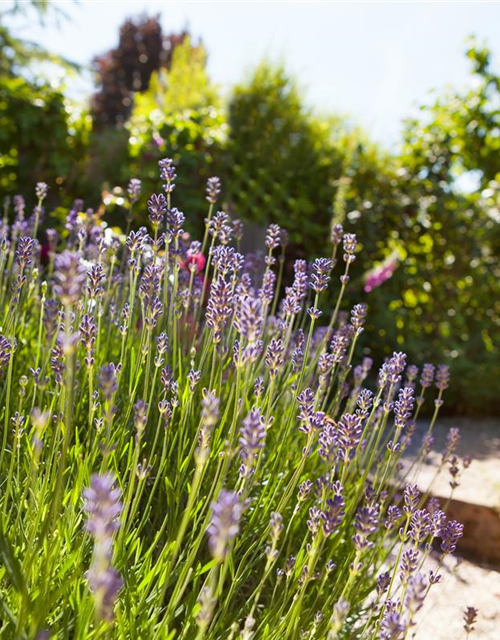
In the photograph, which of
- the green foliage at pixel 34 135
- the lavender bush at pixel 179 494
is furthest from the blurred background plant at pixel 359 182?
the lavender bush at pixel 179 494

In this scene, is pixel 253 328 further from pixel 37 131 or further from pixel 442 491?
pixel 37 131

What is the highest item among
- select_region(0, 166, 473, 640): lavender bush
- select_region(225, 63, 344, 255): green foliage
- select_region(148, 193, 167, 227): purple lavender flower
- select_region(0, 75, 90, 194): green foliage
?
select_region(225, 63, 344, 255): green foliage

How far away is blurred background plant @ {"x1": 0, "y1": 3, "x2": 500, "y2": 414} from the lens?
5758mm

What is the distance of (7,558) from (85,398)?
0.93 meters

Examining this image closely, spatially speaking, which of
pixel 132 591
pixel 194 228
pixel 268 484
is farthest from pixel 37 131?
pixel 132 591

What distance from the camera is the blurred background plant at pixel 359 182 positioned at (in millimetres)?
5758

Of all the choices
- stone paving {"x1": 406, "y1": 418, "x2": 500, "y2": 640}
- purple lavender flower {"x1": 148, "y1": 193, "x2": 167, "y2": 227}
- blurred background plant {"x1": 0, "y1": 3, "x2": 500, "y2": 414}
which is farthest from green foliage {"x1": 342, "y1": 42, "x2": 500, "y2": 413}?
purple lavender flower {"x1": 148, "y1": 193, "x2": 167, "y2": 227}

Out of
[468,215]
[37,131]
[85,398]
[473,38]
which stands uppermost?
[473,38]

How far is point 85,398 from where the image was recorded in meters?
1.95

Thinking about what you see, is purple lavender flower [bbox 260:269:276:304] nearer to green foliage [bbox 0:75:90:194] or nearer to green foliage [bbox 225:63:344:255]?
green foliage [bbox 225:63:344:255]

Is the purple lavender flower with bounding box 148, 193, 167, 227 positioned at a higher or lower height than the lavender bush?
higher

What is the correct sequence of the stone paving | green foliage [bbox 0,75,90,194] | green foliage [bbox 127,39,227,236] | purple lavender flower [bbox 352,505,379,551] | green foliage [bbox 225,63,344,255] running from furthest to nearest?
green foliage [bbox 225,63,344,255], green foliage [bbox 0,75,90,194], green foliage [bbox 127,39,227,236], the stone paving, purple lavender flower [bbox 352,505,379,551]

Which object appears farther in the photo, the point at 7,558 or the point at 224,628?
the point at 224,628

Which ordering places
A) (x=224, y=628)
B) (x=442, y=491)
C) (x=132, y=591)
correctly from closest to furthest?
1. (x=132, y=591)
2. (x=224, y=628)
3. (x=442, y=491)
